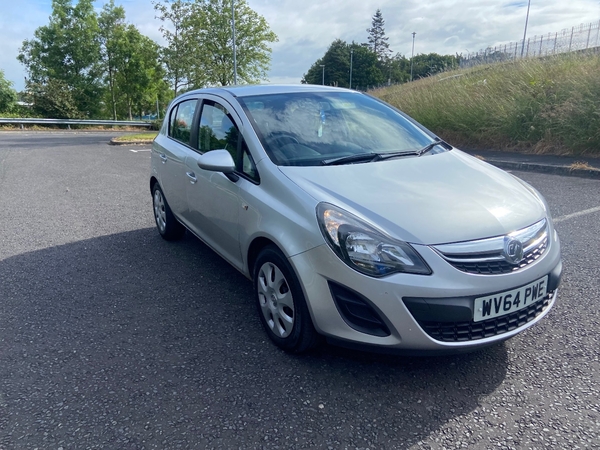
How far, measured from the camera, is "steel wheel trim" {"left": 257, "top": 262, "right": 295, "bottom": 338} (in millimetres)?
2758

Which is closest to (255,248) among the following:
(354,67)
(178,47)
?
(178,47)

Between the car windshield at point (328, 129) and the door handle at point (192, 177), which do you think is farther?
the door handle at point (192, 177)

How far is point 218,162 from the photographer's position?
3127 mm

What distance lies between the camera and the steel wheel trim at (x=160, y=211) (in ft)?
16.4

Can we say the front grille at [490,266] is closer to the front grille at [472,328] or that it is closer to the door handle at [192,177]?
the front grille at [472,328]

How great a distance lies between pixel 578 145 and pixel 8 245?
10.1 meters

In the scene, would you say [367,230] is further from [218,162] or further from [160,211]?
[160,211]

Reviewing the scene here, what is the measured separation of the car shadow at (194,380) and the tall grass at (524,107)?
8772 millimetres

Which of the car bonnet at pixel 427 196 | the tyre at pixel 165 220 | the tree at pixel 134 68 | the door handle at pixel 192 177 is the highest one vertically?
the tree at pixel 134 68

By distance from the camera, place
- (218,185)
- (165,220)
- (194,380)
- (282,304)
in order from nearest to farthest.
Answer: (194,380) → (282,304) → (218,185) → (165,220)

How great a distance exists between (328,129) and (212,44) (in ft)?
101

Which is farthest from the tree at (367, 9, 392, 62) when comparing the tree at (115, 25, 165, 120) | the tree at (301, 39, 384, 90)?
the tree at (115, 25, 165, 120)

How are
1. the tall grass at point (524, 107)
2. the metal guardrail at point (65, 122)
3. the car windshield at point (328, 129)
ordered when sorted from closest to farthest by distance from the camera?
the car windshield at point (328, 129), the tall grass at point (524, 107), the metal guardrail at point (65, 122)

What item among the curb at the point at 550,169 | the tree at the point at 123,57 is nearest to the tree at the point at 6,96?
the tree at the point at 123,57
